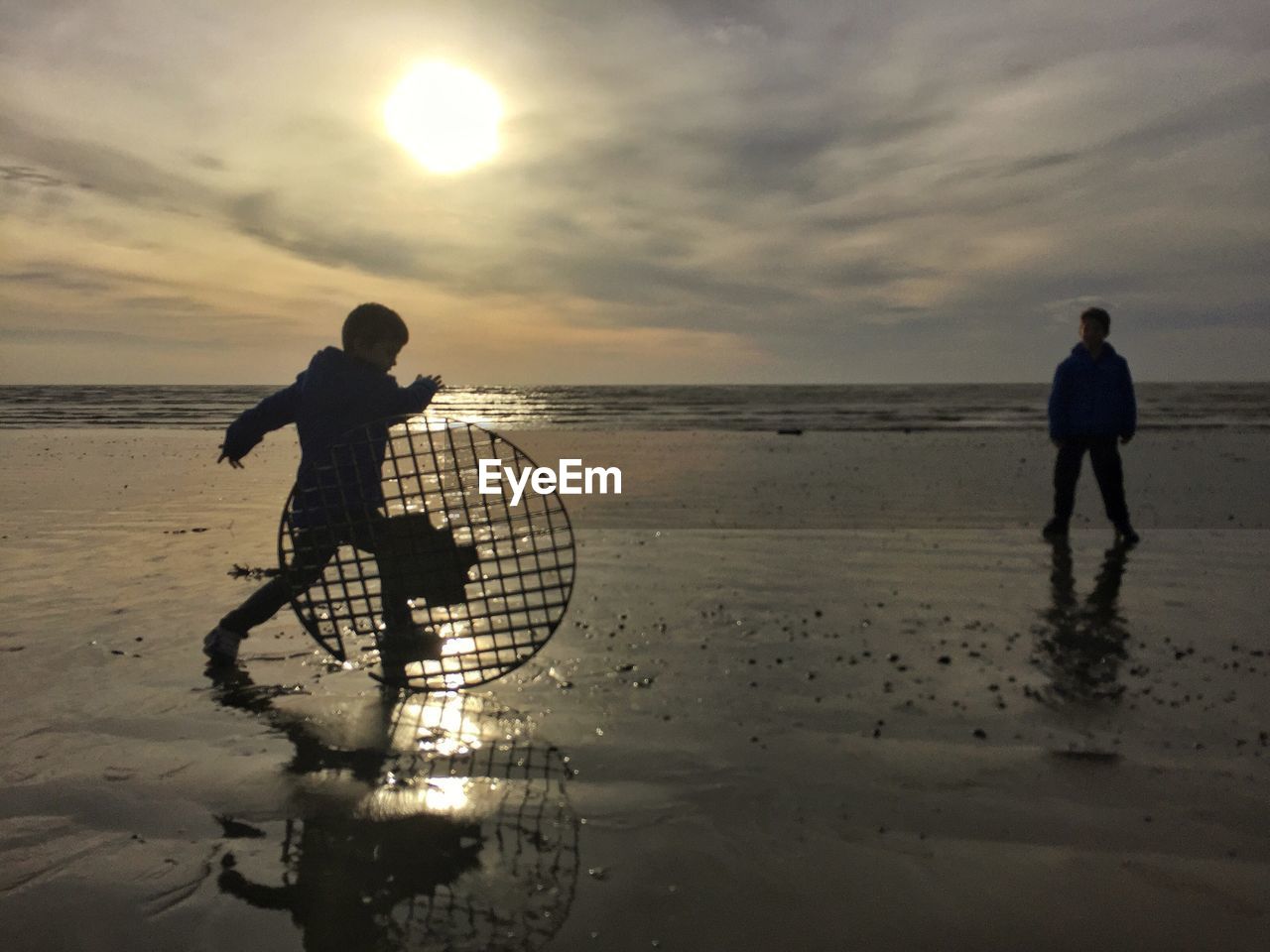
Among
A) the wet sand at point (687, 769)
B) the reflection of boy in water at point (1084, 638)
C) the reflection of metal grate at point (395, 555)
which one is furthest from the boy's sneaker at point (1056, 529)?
the reflection of metal grate at point (395, 555)

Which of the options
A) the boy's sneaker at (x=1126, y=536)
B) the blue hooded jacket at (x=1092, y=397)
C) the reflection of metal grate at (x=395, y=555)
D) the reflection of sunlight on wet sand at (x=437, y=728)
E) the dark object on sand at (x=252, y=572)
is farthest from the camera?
the blue hooded jacket at (x=1092, y=397)

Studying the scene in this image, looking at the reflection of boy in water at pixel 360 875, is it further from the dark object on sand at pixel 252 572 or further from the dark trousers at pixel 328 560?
the dark object on sand at pixel 252 572

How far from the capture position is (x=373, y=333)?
17.0 feet

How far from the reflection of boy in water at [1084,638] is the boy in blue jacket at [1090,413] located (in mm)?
1785

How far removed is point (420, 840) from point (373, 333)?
2833mm

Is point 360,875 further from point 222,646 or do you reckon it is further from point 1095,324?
point 1095,324

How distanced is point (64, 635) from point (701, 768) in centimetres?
459

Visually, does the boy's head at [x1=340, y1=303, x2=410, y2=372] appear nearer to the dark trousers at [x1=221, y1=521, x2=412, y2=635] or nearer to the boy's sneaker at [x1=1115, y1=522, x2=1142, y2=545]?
the dark trousers at [x1=221, y1=521, x2=412, y2=635]

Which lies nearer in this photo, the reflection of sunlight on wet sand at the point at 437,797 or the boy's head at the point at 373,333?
the reflection of sunlight on wet sand at the point at 437,797

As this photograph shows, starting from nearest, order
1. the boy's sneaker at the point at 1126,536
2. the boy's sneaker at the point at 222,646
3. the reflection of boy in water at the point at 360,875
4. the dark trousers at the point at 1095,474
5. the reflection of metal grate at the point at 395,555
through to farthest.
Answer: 1. the reflection of boy in water at the point at 360,875
2. the reflection of metal grate at the point at 395,555
3. the boy's sneaker at the point at 222,646
4. the boy's sneaker at the point at 1126,536
5. the dark trousers at the point at 1095,474

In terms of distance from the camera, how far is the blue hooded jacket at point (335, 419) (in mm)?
4918

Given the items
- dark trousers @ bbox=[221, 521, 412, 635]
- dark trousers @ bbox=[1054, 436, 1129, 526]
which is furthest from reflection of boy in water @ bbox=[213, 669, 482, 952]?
dark trousers @ bbox=[1054, 436, 1129, 526]

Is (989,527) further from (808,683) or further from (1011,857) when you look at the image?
(1011,857)

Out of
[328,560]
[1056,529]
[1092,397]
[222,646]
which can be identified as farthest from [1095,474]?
[222,646]
